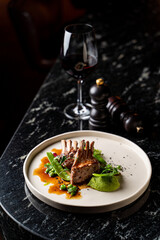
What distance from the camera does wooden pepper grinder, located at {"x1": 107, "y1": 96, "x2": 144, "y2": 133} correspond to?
1.36 meters

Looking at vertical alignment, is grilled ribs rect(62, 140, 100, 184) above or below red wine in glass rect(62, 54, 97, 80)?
below

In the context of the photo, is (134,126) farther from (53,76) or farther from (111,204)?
(53,76)

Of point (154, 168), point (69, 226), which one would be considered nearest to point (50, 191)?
point (69, 226)

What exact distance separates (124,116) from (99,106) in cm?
11

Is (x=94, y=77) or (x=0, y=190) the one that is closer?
(x=0, y=190)

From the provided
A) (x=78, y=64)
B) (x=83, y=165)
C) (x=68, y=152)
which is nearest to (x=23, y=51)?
(x=78, y=64)

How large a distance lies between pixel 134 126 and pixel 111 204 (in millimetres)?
448

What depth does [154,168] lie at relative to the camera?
47.4 inches

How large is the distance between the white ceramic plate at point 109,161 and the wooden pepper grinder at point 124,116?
0.11m

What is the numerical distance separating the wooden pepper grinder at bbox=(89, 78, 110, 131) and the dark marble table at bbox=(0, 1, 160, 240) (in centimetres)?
5

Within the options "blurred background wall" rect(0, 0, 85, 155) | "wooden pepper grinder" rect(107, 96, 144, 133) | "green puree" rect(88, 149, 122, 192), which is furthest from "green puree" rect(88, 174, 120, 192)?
"blurred background wall" rect(0, 0, 85, 155)

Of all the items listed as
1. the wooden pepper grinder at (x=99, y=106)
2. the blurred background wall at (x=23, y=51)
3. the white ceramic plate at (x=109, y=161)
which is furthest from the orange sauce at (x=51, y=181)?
the blurred background wall at (x=23, y=51)

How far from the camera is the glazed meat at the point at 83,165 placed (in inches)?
41.7

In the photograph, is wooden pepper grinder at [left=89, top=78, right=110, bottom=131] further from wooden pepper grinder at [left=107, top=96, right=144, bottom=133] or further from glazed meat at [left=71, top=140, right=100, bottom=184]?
glazed meat at [left=71, top=140, right=100, bottom=184]
